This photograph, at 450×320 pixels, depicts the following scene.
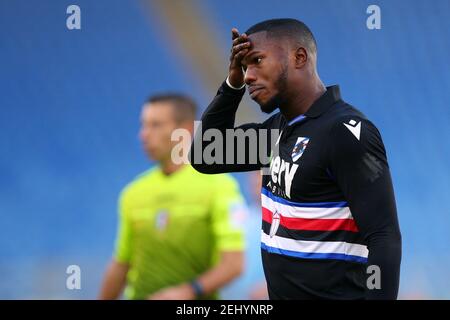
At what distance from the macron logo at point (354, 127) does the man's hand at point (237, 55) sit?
16.6 inches

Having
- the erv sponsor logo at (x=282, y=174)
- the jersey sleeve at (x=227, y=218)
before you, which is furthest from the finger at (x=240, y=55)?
the jersey sleeve at (x=227, y=218)

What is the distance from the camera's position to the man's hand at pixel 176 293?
3.51m

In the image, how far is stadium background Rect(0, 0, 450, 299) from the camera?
4.16 metres

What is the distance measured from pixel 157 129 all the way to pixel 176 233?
704mm

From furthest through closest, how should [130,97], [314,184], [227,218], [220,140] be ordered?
1. [130,97]
2. [227,218]
3. [220,140]
4. [314,184]

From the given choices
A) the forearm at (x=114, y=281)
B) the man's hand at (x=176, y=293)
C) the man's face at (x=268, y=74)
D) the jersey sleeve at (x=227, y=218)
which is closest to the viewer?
the man's face at (x=268, y=74)

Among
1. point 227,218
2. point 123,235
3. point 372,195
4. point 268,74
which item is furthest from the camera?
point 123,235

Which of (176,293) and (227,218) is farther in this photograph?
(227,218)

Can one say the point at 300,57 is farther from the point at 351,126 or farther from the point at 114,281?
the point at 114,281

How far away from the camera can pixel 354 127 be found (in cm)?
171

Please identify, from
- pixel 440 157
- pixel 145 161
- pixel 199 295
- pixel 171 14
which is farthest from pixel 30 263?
pixel 440 157

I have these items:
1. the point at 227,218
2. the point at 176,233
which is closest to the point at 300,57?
the point at 227,218

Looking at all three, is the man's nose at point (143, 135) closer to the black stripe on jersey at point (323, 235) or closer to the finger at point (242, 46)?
the finger at point (242, 46)
